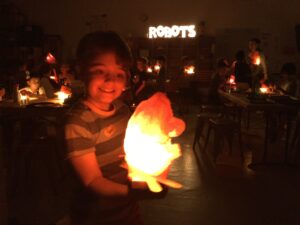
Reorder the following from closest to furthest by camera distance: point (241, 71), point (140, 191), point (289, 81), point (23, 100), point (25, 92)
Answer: point (140, 191)
point (23, 100)
point (25, 92)
point (289, 81)
point (241, 71)

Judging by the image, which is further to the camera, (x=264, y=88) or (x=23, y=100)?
(x=264, y=88)

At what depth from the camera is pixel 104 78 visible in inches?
56.0

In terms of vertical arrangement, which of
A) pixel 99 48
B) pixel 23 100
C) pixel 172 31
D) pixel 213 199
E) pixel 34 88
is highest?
pixel 172 31

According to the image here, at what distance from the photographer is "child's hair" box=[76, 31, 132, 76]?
142cm

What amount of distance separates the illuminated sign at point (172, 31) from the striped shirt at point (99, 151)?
456 inches

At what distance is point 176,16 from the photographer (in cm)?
1277

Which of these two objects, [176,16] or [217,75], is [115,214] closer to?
[217,75]

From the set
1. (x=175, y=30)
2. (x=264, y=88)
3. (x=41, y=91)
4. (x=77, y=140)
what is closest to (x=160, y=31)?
(x=175, y=30)

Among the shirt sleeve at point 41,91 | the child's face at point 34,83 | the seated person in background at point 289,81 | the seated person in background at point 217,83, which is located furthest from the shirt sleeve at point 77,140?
the seated person in background at point 289,81

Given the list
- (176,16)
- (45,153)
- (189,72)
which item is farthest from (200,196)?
(176,16)

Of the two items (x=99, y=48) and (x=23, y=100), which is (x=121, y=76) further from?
(x=23, y=100)

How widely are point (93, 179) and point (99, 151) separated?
0.15 meters

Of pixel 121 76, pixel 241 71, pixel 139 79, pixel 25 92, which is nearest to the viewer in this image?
pixel 121 76

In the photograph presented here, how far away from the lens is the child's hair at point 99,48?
142 cm
